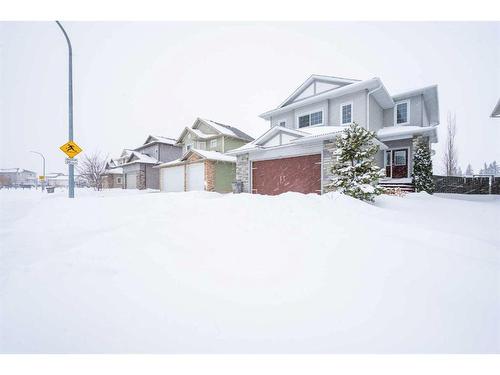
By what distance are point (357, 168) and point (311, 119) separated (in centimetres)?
735

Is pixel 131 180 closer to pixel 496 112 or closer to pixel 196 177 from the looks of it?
pixel 196 177

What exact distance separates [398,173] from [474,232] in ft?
31.6

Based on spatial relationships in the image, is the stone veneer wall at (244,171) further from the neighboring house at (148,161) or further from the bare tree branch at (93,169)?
the bare tree branch at (93,169)

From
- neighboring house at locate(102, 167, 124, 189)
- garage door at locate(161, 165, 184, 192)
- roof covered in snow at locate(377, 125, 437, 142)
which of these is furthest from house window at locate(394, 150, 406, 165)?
neighboring house at locate(102, 167, 124, 189)

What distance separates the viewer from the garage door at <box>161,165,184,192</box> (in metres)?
17.8

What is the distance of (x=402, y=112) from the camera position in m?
13.0

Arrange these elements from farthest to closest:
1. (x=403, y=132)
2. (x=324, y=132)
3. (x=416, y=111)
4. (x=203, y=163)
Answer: (x=203, y=163), (x=416, y=111), (x=403, y=132), (x=324, y=132)

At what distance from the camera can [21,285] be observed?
2.27 meters

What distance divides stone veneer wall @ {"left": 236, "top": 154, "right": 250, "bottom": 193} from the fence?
16.1 meters

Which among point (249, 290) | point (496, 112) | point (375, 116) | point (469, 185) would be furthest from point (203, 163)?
point (469, 185)

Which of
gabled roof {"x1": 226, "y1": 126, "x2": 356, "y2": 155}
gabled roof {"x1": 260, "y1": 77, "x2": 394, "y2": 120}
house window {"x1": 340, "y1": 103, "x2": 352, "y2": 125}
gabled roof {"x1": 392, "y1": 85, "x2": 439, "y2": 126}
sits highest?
gabled roof {"x1": 392, "y1": 85, "x2": 439, "y2": 126}

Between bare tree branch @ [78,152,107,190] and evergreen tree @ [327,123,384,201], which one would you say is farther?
bare tree branch @ [78,152,107,190]

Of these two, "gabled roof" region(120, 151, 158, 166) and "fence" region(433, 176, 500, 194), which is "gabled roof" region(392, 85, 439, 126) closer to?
"fence" region(433, 176, 500, 194)

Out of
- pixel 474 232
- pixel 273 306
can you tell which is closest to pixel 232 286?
pixel 273 306
